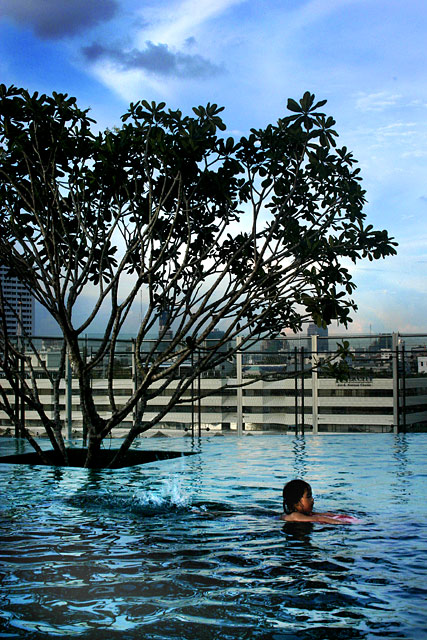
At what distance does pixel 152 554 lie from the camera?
19.9ft

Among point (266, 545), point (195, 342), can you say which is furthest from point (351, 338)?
point (266, 545)

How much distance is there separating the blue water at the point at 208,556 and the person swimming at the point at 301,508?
132 millimetres

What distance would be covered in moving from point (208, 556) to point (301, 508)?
1602 mm

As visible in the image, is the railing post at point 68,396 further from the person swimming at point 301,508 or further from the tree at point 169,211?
the person swimming at point 301,508

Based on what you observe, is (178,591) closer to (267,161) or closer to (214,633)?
(214,633)

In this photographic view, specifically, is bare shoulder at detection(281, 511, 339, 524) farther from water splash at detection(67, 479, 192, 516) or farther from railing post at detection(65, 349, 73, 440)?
railing post at detection(65, 349, 73, 440)

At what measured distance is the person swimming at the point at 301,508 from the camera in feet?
23.8

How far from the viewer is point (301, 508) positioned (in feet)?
24.0

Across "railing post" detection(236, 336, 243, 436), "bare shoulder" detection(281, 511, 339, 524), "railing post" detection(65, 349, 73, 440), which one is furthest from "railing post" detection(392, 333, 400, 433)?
"bare shoulder" detection(281, 511, 339, 524)

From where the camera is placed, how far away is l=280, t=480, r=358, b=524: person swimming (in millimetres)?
7262

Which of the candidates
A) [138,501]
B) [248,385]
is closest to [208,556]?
[138,501]

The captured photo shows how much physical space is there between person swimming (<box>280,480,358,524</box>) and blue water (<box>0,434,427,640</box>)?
0.43 feet

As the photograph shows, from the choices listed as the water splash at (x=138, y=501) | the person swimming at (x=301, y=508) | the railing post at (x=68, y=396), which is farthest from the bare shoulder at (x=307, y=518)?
the railing post at (x=68, y=396)

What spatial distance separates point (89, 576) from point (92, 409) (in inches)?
245
